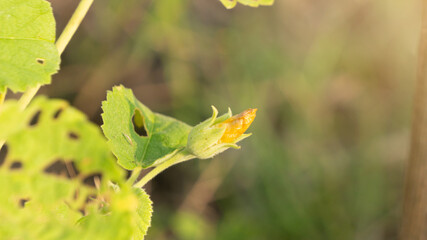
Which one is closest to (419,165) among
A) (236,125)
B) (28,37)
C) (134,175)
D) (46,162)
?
(236,125)

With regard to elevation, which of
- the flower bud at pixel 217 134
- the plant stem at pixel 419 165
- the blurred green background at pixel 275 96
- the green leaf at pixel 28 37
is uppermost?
the green leaf at pixel 28 37

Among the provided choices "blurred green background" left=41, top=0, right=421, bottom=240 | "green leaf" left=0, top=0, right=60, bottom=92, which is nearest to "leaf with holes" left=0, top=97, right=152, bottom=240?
"green leaf" left=0, top=0, right=60, bottom=92

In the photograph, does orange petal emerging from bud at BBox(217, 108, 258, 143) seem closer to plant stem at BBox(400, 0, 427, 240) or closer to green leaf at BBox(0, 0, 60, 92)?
green leaf at BBox(0, 0, 60, 92)

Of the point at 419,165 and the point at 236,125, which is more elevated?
the point at 236,125

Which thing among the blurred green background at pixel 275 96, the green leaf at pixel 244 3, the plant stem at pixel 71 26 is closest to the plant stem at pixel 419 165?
the green leaf at pixel 244 3

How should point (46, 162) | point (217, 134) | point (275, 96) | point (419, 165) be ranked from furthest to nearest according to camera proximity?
point (275, 96) → point (419, 165) → point (217, 134) → point (46, 162)

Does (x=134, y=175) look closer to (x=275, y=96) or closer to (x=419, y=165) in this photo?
(x=419, y=165)

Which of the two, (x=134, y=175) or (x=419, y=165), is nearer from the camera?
(x=134, y=175)

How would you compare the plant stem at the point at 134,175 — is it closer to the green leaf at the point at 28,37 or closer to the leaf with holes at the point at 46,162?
the green leaf at the point at 28,37
